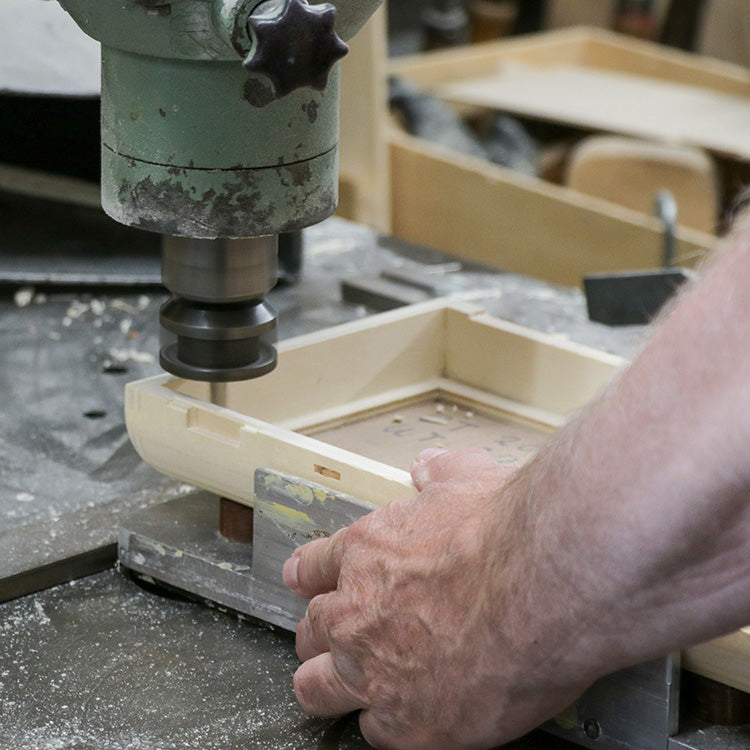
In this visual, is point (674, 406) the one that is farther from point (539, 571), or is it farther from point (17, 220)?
point (17, 220)

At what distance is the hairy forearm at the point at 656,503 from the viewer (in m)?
0.54

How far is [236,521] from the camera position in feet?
2.88

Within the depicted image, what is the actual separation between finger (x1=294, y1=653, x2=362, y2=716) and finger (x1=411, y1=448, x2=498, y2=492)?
0.13 meters

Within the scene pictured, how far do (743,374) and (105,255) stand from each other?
108 centimetres

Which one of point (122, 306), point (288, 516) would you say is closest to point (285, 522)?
point (288, 516)

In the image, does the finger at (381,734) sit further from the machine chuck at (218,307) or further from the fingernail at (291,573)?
the machine chuck at (218,307)

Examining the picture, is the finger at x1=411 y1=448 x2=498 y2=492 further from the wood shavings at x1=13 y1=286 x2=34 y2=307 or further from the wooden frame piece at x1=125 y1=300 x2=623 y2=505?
the wood shavings at x1=13 y1=286 x2=34 y2=307

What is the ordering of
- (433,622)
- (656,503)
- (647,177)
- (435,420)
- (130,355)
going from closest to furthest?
1. (656,503)
2. (433,622)
3. (435,420)
4. (130,355)
5. (647,177)

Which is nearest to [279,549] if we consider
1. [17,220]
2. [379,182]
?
[17,220]

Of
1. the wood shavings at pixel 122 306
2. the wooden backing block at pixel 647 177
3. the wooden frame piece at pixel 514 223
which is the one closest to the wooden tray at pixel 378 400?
the wood shavings at pixel 122 306

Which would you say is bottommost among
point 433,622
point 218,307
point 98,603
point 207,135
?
point 98,603

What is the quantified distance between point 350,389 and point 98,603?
30 centimetres

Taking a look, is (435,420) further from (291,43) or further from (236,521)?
(291,43)

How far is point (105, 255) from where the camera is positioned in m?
1.47
